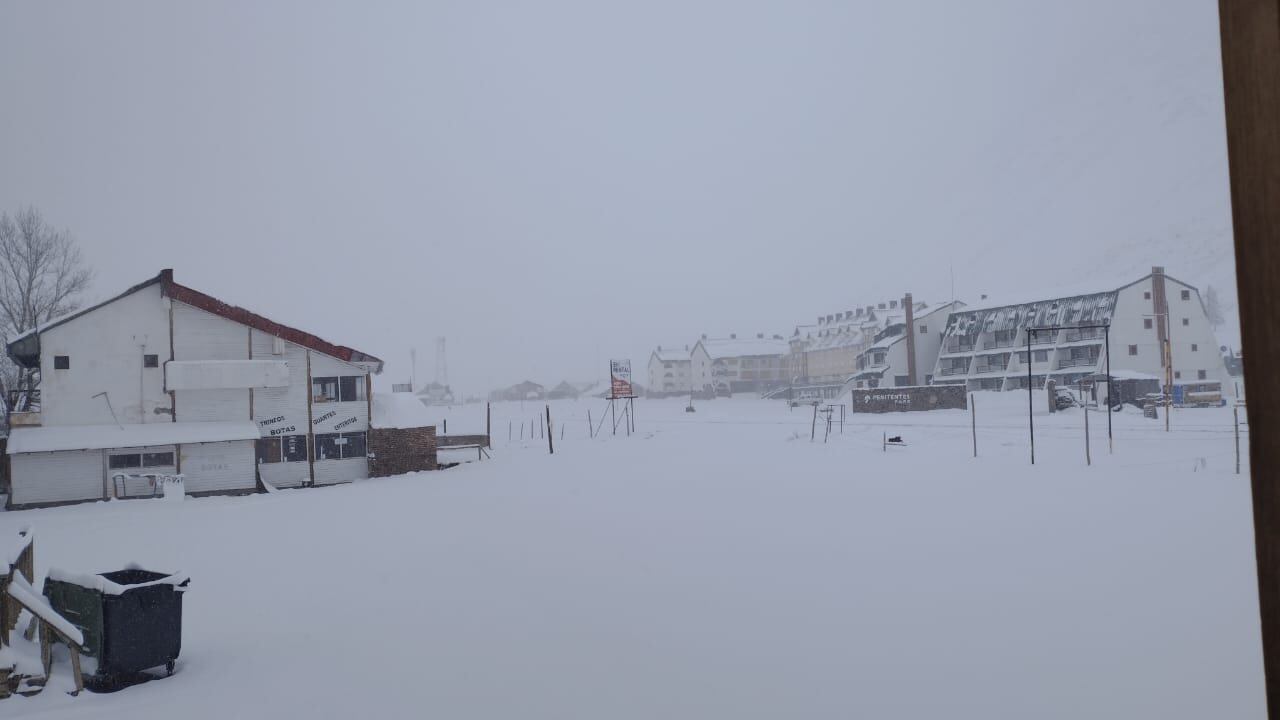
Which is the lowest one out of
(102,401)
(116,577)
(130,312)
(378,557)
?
(378,557)

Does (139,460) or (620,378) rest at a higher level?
(620,378)

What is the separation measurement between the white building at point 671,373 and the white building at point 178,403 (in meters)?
94.4

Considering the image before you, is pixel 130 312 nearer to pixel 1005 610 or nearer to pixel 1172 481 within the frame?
pixel 1005 610

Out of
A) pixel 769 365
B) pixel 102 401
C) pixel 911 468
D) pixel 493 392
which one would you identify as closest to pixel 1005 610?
pixel 911 468

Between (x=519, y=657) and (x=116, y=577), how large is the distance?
475 centimetres

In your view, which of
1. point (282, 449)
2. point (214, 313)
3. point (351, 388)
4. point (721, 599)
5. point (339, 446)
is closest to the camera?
point (721, 599)

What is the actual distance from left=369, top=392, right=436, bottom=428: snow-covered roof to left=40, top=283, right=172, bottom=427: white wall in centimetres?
774

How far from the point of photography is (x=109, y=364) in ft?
88.8

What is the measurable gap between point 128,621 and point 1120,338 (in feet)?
218

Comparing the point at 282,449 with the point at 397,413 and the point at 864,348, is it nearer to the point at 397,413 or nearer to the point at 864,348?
the point at 397,413

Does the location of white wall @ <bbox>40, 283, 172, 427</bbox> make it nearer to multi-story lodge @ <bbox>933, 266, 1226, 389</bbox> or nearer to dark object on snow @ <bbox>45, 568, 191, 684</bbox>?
dark object on snow @ <bbox>45, 568, 191, 684</bbox>

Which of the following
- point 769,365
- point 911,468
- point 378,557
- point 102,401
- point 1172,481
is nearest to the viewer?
point 378,557

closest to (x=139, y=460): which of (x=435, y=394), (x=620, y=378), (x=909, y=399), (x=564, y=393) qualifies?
(x=620, y=378)

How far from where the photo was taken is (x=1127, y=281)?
6091 centimetres
